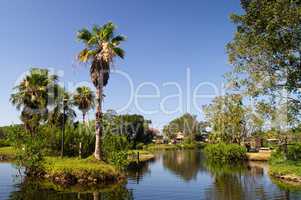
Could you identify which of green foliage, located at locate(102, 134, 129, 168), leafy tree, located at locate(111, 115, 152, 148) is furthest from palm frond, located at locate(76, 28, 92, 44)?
leafy tree, located at locate(111, 115, 152, 148)

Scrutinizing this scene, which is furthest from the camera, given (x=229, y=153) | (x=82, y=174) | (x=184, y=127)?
(x=184, y=127)

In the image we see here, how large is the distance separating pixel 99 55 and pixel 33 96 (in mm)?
20401

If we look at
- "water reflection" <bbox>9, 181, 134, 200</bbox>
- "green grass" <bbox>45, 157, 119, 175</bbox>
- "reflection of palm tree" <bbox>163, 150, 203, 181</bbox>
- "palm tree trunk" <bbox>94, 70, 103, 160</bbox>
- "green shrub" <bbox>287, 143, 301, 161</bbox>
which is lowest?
"reflection of palm tree" <bbox>163, 150, 203, 181</bbox>

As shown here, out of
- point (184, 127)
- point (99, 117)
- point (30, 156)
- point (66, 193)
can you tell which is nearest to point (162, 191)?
point (66, 193)

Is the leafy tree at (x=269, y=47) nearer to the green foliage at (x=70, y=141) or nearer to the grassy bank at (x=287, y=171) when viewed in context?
the grassy bank at (x=287, y=171)

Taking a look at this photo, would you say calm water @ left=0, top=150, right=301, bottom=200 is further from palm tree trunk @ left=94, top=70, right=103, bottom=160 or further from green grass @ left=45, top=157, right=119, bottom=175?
palm tree trunk @ left=94, top=70, right=103, bottom=160

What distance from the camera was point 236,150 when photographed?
5719cm

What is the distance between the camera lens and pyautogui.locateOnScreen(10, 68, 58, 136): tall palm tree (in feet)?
160

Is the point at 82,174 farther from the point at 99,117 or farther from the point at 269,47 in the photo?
the point at 269,47

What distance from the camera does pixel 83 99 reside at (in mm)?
62719

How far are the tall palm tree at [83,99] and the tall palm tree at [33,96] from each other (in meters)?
11.8

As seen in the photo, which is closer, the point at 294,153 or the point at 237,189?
the point at 237,189

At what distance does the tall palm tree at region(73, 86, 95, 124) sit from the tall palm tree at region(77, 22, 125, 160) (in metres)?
29.4

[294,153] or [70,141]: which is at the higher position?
[70,141]
